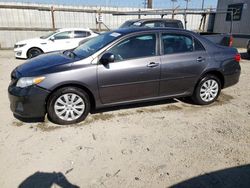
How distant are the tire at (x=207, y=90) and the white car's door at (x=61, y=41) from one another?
23.9ft

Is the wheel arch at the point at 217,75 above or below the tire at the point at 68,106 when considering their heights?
above

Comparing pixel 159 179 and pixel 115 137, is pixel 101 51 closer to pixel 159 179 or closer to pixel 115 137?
pixel 115 137

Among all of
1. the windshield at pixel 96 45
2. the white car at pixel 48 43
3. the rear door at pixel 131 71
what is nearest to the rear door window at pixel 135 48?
the rear door at pixel 131 71

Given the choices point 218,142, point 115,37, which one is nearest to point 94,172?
point 218,142

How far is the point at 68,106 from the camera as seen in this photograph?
3836 millimetres

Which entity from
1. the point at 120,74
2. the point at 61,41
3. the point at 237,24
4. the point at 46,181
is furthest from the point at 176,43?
the point at 237,24

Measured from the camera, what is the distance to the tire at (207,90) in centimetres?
473

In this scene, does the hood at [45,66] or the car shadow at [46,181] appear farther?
the hood at [45,66]

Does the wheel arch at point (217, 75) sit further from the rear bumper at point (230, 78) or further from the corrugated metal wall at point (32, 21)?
the corrugated metal wall at point (32, 21)

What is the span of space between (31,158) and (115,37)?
7.91 ft

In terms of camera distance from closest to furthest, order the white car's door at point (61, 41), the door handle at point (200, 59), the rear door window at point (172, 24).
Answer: the door handle at point (200, 59)
the rear door window at point (172, 24)
the white car's door at point (61, 41)

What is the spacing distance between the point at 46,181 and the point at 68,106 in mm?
1465

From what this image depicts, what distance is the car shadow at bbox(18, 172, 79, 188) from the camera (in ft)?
8.34

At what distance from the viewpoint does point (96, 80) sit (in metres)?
3.83
